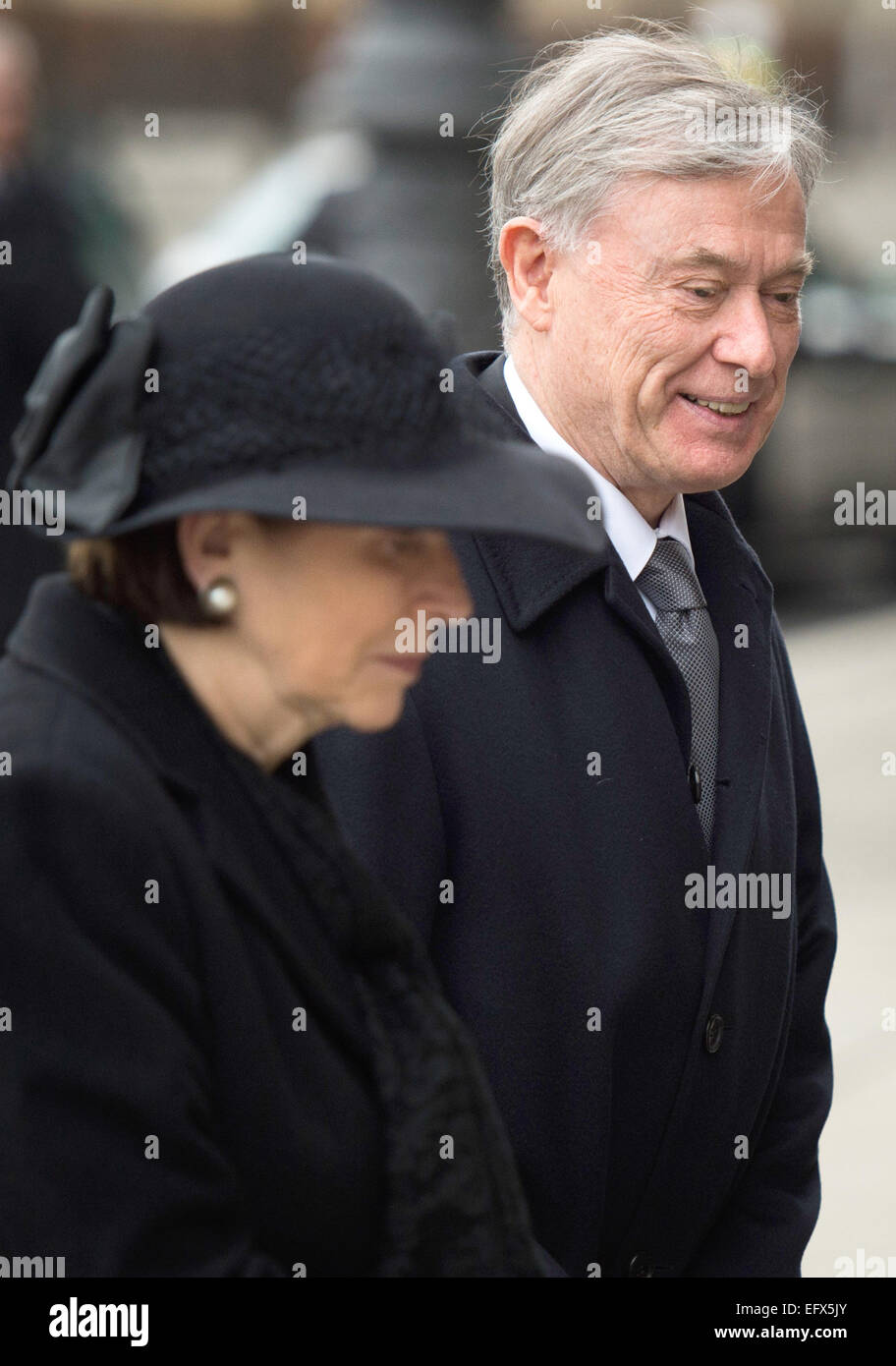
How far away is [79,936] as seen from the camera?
4.89ft

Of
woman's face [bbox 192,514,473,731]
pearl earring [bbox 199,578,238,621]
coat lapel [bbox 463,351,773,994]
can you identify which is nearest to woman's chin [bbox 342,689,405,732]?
woman's face [bbox 192,514,473,731]

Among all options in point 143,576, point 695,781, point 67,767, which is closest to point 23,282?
point 695,781

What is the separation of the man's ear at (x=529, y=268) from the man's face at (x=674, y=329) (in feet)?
0.05

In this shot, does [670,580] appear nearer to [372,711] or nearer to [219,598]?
[372,711]

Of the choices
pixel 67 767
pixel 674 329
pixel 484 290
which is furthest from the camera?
pixel 484 290

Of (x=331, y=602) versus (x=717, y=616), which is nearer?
(x=331, y=602)

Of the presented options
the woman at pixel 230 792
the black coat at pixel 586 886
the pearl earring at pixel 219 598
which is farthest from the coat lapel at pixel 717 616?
the pearl earring at pixel 219 598

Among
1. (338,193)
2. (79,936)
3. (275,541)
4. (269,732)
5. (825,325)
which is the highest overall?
(825,325)

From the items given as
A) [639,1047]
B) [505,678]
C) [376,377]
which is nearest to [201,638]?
[376,377]

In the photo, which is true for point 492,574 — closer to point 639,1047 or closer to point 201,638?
point 639,1047

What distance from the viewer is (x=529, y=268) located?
7.96ft

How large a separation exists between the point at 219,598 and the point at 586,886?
0.77m

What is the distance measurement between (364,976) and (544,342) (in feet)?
3.34

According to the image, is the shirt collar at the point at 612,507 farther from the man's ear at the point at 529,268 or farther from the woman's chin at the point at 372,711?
the woman's chin at the point at 372,711
